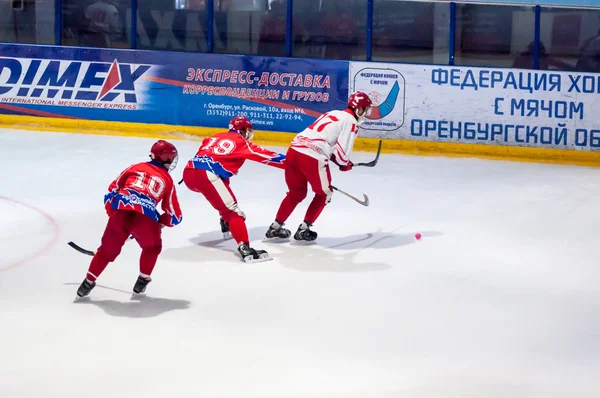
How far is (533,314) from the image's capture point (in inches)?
257

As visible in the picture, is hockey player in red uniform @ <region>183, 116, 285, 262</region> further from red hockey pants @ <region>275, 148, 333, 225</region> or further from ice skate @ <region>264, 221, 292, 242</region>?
ice skate @ <region>264, 221, 292, 242</region>

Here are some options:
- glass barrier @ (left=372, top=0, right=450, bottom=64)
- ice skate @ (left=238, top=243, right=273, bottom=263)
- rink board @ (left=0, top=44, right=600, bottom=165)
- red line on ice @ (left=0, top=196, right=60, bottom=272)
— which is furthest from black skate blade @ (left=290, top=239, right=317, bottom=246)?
glass barrier @ (left=372, top=0, right=450, bottom=64)

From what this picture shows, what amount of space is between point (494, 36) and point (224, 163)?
5.49 metres

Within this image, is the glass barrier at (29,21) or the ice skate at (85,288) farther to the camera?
the glass barrier at (29,21)

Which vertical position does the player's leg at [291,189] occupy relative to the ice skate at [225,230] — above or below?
above

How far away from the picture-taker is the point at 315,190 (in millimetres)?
8258

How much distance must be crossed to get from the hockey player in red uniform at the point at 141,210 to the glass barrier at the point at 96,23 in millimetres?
7226

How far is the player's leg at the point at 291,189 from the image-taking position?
27.0ft

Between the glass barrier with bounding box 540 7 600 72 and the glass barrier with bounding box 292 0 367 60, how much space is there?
2163 millimetres

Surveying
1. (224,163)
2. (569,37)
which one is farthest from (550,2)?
(224,163)

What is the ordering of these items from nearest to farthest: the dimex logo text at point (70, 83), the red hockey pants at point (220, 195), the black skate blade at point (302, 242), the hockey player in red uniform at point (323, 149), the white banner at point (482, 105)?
the red hockey pants at point (220, 195), the hockey player in red uniform at point (323, 149), the black skate blade at point (302, 242), the white banner at point (482, 105), the dimex logo text at point (70, 83)

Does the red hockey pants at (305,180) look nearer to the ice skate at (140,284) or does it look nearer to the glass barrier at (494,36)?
the ice skate at (140,284)

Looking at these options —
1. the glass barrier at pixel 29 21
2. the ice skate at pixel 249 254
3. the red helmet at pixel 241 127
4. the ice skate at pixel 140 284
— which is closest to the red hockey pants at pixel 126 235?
the ice skate at pixel 140 284

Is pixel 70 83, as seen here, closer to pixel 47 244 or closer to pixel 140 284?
pixel 47 244
